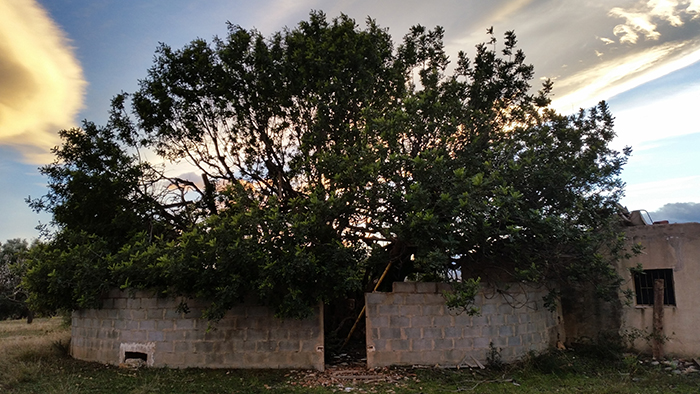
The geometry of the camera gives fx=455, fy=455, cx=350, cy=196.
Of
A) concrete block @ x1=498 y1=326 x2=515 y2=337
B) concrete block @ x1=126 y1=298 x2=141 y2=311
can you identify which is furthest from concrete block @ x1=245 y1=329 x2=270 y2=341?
concrete block @ x1=498 y1=326 x2=515 y2=337

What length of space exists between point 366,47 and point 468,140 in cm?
351

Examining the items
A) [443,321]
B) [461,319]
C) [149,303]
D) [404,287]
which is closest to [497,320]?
[461,319]

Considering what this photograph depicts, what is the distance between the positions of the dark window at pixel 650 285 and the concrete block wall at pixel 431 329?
3736 millimetres

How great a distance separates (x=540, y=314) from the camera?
10.4m

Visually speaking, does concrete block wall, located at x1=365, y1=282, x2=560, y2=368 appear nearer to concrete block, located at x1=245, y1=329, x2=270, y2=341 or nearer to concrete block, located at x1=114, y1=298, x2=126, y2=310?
concrete block, located at x1=245, y1=329, x2=270, y2=341

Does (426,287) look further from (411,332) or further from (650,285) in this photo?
(650,285)

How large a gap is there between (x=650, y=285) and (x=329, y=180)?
26.7 feet

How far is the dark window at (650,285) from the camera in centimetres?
1060

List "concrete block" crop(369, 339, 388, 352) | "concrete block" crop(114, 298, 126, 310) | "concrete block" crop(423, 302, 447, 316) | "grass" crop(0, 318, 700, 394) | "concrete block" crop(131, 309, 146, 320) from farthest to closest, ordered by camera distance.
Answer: "concrete block" crop(114, 298, 126, 310), "concrete block" crop(131, 309, 146, 320), "concrete block" crop(423, 302, 447, 316), "concrete block" crop(369, 339, 388, 352), "grass" crop(0, 318, 700, 394)

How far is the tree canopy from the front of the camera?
27.1 feet

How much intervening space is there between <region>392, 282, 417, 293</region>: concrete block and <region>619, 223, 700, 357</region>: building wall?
5.58 metres

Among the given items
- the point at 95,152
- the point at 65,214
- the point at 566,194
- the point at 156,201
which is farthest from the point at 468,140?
the point at 65,214

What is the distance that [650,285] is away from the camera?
35.7 ft

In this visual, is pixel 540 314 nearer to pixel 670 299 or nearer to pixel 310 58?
pixel 670 299
